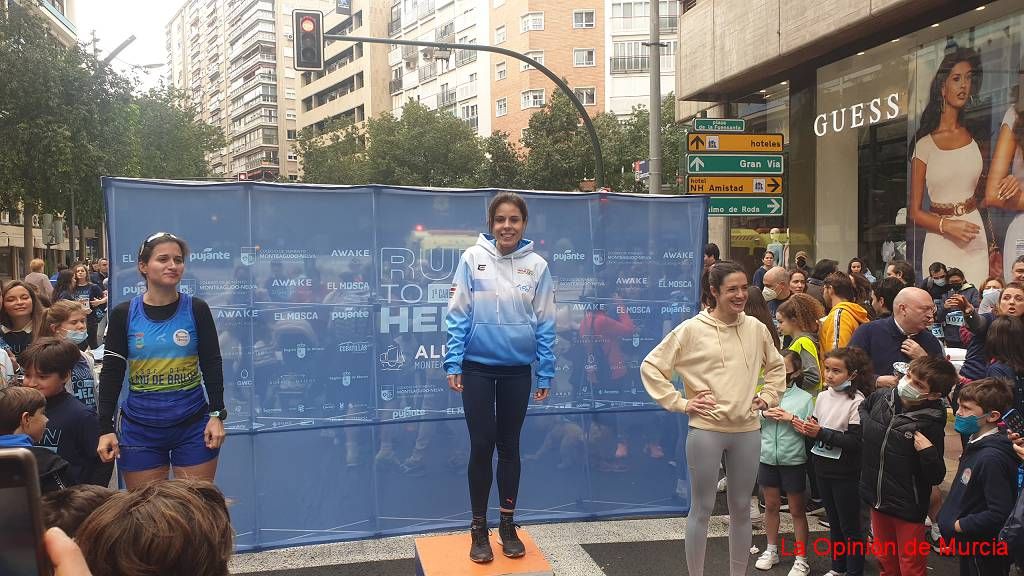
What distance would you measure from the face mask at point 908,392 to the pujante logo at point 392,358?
2.90 metres

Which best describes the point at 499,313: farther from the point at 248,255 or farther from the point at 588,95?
the point at 588,95

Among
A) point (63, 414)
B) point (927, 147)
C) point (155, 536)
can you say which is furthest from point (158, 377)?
point (927, 147)

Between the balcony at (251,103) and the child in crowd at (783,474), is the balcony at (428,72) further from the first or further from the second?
the child in crowd at (783,474)

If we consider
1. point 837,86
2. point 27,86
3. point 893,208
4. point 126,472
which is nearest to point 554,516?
point 126,472

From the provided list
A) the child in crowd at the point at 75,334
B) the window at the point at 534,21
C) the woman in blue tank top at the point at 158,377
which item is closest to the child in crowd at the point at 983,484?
the woman in blue tank top at the point at 158,377

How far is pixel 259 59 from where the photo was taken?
324 ft

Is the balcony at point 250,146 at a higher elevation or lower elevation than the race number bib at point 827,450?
higher

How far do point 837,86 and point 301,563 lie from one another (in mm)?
12222

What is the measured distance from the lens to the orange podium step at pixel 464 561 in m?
3.84

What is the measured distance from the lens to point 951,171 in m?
11.2

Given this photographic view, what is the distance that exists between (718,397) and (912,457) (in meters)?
1.00

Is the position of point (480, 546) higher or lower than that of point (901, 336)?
lower

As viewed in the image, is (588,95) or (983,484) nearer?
(983,484)

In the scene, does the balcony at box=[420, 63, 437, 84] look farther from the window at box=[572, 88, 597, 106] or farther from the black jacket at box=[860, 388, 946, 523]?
the black jacket at box=[860, 388, 946, 523]
